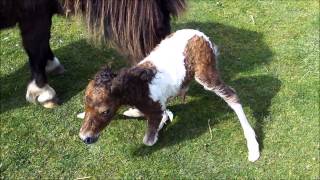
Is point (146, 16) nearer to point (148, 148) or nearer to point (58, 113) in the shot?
point (148, 148)

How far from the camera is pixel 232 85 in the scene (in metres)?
2.82

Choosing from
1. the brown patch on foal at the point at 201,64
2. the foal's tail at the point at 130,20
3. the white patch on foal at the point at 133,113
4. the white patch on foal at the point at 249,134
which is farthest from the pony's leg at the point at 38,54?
the white patch on foal at the point at 249,134

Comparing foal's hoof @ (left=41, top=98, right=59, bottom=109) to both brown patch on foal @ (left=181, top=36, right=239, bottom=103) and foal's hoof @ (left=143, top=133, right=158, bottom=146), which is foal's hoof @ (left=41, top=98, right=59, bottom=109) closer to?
foal's hoof @ (left=143, top=133, right=158, bottom=146)

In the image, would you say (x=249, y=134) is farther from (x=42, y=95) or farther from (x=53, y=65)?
(x=53, y=65)

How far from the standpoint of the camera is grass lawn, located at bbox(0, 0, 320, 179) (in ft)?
7.64

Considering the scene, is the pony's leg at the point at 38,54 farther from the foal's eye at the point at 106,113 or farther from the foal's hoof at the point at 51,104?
the foal's eye at the point at 106,113

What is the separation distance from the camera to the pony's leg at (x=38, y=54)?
8.04ft

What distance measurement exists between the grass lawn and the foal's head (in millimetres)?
354

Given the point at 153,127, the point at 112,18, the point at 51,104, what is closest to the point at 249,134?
the point at 153,127

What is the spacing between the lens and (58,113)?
2.69 metres

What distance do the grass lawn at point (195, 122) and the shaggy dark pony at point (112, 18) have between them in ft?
0.59

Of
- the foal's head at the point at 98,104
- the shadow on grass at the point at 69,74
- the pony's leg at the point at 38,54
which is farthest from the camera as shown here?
the shadow on grass at the point at 69,74

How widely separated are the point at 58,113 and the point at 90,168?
0.48 meters

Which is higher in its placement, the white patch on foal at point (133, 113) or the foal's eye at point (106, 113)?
the foal's eye at point (106, 113)
